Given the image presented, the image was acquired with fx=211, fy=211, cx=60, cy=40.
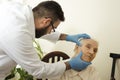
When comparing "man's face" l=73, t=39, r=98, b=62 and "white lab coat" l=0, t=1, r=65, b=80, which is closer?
"white lab coat" l=0, t=1, r=65, b=80

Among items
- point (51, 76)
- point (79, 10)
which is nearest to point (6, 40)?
point (51, 76)

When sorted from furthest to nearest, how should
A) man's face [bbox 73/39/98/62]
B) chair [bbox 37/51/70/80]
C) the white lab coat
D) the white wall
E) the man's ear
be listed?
the white wall
chair [bbox 37/51/70/80]
man's face [bbox 73/39/98/62]
the man's ear
the white lab coat

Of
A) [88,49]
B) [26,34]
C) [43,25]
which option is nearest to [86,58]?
[88,49]

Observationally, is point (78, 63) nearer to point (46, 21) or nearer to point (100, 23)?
point (46, 21)

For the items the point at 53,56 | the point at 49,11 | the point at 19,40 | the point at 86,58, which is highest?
the point at 49,11

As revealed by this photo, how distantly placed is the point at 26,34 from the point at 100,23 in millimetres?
1125

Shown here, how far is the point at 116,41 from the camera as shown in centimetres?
211

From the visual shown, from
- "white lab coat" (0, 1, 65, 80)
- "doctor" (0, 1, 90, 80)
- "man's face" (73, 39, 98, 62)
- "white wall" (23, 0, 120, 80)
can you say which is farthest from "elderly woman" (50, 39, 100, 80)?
"white wall" (23, 0, 120, 80)

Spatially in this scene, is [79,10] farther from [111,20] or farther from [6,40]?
[6,40]

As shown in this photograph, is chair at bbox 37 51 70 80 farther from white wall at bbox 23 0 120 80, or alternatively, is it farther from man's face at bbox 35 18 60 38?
man's face at bbox 35 18 60 38

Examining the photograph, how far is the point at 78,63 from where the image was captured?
56.9 inches

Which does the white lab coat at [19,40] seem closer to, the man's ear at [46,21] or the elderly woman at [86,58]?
the man's ear at [46,21]

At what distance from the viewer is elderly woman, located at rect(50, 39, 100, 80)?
1530 mm

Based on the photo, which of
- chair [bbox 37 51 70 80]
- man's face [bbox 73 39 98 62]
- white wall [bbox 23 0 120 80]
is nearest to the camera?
man's face [bbox 73 39 98 62]
